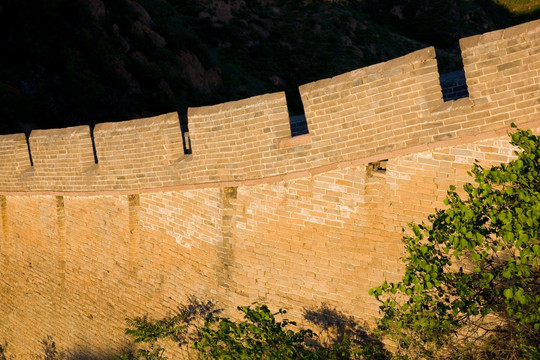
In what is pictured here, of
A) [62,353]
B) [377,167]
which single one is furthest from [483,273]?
[62,353]

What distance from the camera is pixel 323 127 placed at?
6.22 metres

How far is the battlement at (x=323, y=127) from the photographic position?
5188 millimetres

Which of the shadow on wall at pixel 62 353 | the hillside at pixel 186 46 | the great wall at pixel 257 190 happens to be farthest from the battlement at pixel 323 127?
the hillside at pixel 186 46

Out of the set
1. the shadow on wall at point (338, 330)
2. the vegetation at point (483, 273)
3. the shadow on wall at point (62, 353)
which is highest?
the vegetation at point (483, 273)

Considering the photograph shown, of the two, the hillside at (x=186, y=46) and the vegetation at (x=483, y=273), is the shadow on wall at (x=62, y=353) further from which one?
the hillside at (x=186, y=46)

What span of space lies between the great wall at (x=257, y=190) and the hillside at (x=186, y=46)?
5689 millimetres

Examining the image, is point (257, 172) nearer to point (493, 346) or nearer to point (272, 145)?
point (272, 145)

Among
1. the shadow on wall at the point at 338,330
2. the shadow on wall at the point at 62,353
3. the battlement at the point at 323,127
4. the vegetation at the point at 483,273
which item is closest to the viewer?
the vegetation at the point at 483,273

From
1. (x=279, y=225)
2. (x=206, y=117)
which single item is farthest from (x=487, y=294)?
(x=206, y=117)

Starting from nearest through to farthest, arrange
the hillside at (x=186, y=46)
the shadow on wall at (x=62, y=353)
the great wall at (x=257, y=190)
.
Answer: the great wall at (x=257, y=190) → the shadow on wall at (x=62, y=353) → the hillside at (x=186, y=46)

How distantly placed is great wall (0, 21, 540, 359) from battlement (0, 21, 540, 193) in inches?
0.6

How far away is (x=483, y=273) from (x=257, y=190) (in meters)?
2.96

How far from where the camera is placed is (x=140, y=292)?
27.3ft

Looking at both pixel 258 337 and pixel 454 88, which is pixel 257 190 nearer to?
pixel 258 337
